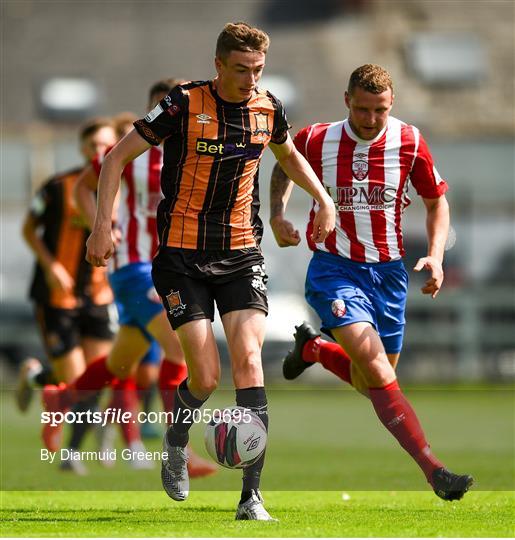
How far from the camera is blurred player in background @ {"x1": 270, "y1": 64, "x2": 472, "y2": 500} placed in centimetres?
717

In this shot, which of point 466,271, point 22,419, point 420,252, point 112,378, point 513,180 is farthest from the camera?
point 513,180

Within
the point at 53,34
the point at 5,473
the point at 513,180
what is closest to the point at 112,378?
the point at 5,473

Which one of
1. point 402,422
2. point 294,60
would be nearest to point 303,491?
point 402,422

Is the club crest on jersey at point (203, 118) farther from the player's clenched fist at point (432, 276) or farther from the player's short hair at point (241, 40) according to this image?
the player's clenched fist at point (432, 276)

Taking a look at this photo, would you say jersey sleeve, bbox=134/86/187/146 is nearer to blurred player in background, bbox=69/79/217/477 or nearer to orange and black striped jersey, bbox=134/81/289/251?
orange and black striped jersey, bbox=134/81/289/251

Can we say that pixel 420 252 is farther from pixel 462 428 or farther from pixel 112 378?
pixel 112 378

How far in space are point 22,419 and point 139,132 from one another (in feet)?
28.2

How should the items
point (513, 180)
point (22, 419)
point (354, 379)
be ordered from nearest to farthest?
point (354, 379), point (22, 419), point (513, 180)

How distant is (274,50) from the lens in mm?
38344

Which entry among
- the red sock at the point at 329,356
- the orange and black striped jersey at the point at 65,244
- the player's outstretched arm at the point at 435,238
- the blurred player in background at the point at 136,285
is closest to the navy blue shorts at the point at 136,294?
the blurred player in background at the point at 136,285

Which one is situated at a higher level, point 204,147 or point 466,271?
point 204,147

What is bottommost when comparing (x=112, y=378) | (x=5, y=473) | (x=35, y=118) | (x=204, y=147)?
(x=35, y=118)

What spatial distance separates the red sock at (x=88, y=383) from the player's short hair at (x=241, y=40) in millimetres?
3257

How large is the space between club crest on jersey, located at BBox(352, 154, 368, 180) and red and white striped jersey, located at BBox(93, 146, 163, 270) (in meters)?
1.65
